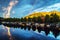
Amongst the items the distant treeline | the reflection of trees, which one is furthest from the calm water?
the distant treeline

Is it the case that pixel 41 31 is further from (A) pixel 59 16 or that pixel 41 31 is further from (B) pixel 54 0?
(B) pixel 54 0

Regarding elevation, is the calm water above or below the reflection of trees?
below

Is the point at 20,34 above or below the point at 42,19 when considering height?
below

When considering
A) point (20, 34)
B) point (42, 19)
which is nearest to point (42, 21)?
point (42, 19)

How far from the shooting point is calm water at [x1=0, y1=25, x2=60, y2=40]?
10.2ft

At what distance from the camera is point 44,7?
320 cm

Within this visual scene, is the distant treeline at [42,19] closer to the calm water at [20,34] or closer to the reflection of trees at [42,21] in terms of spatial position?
the reflection of trees at [42,21]

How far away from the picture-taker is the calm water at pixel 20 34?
3096mm

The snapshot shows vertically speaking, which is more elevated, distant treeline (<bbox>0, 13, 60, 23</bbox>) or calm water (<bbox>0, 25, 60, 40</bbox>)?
distant treeline (<bbox>0, 13, 60, 23</bbox>)

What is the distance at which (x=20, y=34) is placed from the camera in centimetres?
317

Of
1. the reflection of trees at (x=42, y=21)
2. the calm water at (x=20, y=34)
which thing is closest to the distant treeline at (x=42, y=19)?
the reflection of trees at (x=42, y=21)

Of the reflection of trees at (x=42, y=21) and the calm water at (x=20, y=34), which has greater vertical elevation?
the reflection of trees at (x=42, y=21)

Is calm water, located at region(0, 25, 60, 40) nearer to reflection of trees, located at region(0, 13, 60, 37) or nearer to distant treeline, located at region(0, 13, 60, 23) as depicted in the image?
reflection of trees, located at region(0, 13, 60, 37)

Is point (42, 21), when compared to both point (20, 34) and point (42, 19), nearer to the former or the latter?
point (42, 19)
